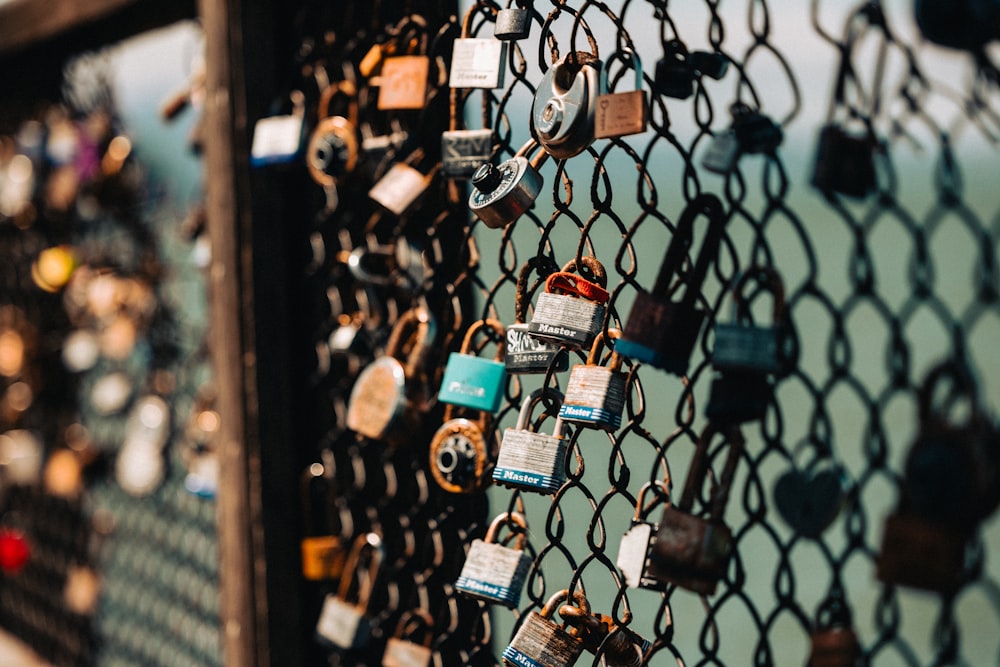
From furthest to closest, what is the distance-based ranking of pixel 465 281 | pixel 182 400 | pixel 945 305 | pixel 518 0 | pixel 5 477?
pixel 5 477
pixel 182 400
pixel 465 281
pixel 518 0
pixel 945 305

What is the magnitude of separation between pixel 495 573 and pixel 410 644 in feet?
0.98

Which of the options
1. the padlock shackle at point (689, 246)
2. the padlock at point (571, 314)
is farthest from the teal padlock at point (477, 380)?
the padlock shackle at point (689, 246)

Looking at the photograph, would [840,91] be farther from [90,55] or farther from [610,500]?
[90,55]

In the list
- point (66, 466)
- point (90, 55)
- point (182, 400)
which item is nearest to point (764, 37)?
point (182, 400)

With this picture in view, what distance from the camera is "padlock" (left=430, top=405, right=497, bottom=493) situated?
3.61 ft

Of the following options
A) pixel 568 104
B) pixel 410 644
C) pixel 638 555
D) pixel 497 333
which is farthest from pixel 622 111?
pixel 410 644

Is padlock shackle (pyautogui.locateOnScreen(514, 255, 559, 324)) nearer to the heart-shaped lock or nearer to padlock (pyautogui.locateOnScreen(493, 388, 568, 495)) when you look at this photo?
padlock (pyautogui.locateOnScreen(493, 388, 568, 495))

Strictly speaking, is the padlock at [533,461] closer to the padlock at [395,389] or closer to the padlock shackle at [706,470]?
the padlock shackle at [706,470]

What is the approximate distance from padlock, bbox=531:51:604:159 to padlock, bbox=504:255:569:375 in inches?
5.5

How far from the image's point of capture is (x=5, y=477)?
273 centimetres

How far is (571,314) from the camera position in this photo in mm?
916

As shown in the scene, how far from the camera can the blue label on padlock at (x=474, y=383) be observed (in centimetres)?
104

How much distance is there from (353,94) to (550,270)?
0.45 meters

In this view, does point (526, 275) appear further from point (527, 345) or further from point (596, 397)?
point (596, 397)
